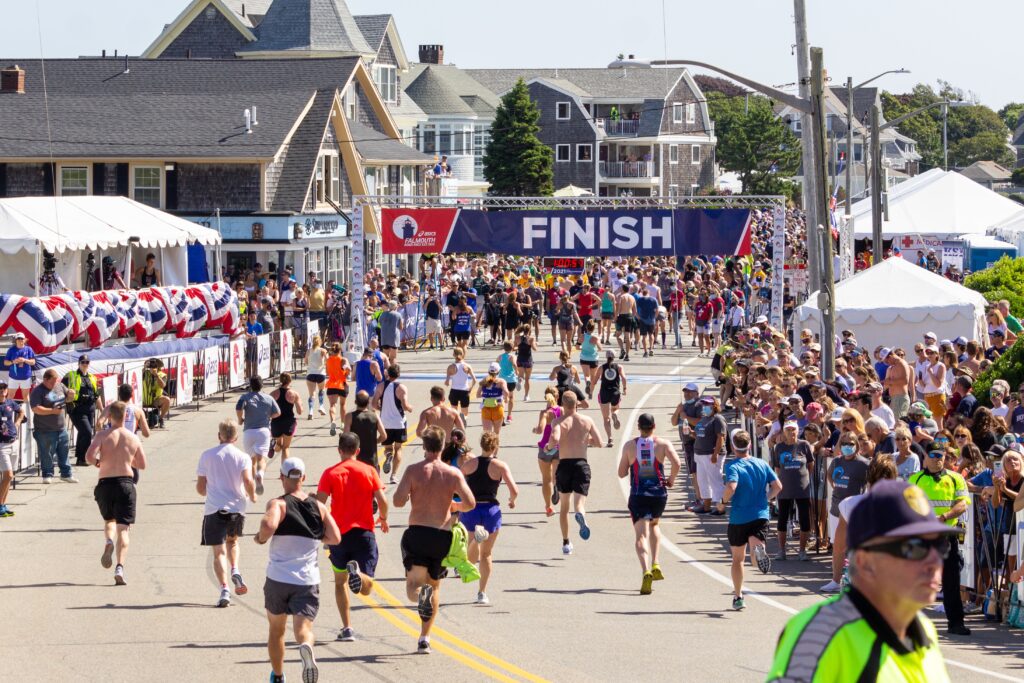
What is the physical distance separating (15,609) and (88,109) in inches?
1583

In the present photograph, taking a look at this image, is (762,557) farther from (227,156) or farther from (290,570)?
(227,156)

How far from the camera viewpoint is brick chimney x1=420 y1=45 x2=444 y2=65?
10419cm

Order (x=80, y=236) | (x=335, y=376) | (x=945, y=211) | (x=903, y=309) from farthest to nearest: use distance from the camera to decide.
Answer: (x=945, y=211) < (x=80, y=236) < (x=903, y=309) < (x=335, y=376)

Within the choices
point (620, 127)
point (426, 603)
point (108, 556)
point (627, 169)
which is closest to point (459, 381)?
point (108, 556)

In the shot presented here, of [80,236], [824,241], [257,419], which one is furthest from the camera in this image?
[80,236]

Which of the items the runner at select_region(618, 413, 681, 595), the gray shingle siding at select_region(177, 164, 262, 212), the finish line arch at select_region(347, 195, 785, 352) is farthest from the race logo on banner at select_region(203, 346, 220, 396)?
the gray shingle siding at select_region(177, 164, 262, 212)

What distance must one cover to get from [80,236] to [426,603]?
2013 centimetres

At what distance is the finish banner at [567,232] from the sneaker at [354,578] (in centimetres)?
2460

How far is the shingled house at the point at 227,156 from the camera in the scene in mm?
47719

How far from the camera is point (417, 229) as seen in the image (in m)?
36.3

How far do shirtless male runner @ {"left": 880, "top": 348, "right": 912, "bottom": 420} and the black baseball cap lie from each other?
16996 millimetres

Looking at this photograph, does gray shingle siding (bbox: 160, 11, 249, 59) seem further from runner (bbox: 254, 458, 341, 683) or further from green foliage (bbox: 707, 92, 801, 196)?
runner (bbox: 254, 458, 341, 683)

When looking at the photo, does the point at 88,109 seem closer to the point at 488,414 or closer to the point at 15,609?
the point at 488,414

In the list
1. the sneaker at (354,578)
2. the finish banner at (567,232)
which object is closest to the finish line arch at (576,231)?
the finish banner at (567,232)
